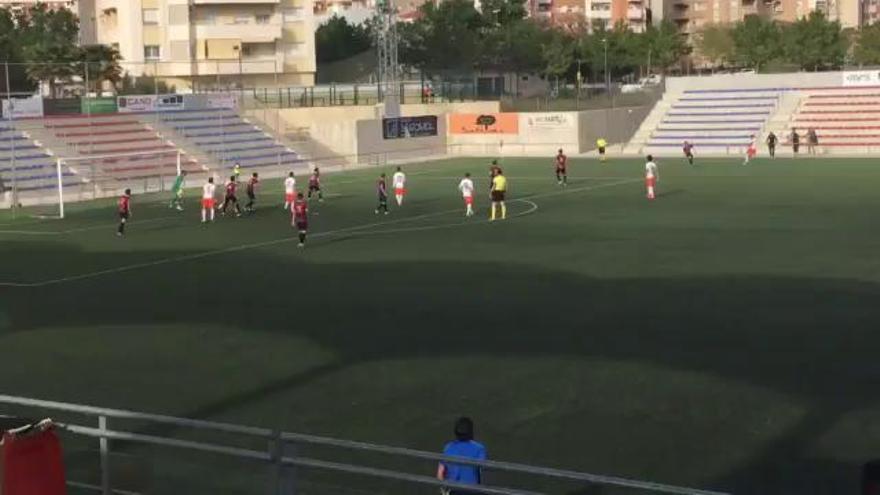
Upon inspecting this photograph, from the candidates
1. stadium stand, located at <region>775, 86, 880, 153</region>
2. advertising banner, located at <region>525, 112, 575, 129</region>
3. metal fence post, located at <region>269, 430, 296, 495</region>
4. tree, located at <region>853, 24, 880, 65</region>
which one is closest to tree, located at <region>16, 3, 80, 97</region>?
advertising banner, located at <region>525, 112, 575, 129</region>

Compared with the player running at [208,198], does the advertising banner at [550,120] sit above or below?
above

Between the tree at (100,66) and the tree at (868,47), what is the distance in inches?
2347

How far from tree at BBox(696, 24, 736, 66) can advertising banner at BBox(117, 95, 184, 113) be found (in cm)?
6117

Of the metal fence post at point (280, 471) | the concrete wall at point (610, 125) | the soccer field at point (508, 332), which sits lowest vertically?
the soccer field at point (508, 332)

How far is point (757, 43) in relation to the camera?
100812mm

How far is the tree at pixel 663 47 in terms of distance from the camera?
11250cm

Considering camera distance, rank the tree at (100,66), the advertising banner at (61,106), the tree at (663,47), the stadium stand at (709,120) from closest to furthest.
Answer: the advertising banner at (61,106), the stadium stand at (709,120), the tree at (100,66), the tree at (663,47)

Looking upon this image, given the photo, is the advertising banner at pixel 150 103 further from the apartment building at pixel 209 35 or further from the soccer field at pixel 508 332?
the apartment building at pixel 209 35

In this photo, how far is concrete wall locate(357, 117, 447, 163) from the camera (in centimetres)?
6725

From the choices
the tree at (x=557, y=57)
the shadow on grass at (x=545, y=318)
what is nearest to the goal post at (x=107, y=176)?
the shadow on grass at (x=545, y=318)

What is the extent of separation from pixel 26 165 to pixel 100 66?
942 inches

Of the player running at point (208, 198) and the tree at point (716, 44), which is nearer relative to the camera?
the player running at point (208, 198)

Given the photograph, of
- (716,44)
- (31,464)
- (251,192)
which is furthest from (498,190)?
(716,44)

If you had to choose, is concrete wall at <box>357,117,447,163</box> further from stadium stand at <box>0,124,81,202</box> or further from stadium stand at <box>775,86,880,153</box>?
stadium stand at <box>775,86,880,153</box>
